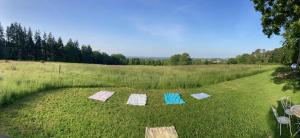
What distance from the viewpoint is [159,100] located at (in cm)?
895

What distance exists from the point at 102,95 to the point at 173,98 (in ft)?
11.2

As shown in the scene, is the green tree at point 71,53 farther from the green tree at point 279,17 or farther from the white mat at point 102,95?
the green tree at point 279,17

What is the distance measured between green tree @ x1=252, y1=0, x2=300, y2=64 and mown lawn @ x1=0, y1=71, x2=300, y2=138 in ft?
11.0

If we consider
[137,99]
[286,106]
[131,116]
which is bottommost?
[131,116]

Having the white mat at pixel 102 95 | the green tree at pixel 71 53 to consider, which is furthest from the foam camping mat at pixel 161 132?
the green tree at pixel 71 53

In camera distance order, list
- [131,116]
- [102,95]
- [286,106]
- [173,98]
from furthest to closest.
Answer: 1. [102,95]
2. [173,98]
3. [131,116]
4. [286,106]

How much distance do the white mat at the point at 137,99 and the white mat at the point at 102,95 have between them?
1.07 m

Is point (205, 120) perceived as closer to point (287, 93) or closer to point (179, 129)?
point (179, 129)

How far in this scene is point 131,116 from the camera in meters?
7.00

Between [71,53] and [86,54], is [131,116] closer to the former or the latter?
[71,53]

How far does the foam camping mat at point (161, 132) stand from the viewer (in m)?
5.70

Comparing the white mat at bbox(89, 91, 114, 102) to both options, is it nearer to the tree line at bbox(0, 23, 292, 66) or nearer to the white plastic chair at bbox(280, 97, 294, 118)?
the white plastic chair at bbox(280, 97, 294, 118)

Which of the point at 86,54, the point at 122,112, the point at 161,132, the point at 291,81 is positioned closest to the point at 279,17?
the point at 291,81

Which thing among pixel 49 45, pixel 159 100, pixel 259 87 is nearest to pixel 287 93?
pixel 259 87
